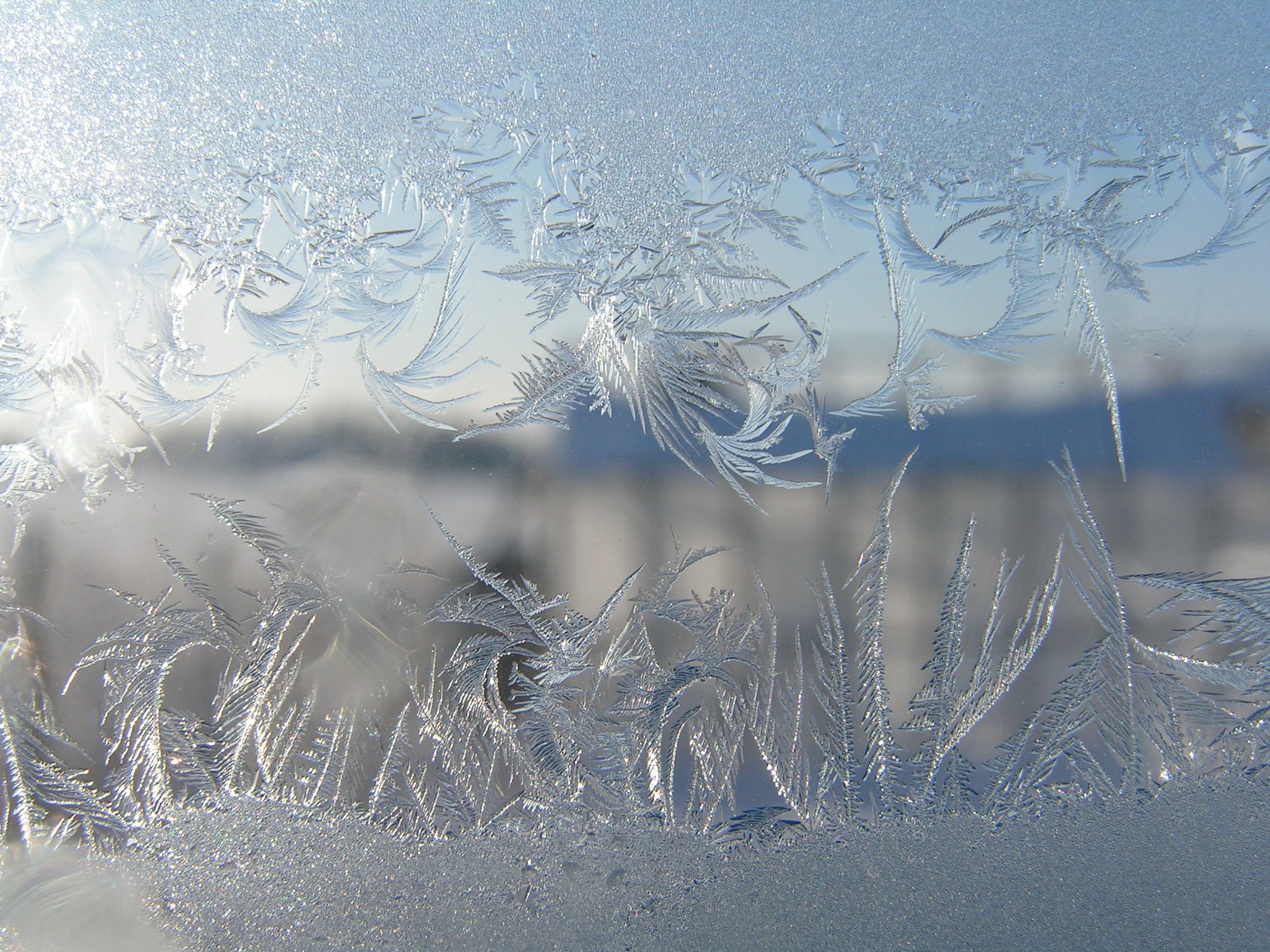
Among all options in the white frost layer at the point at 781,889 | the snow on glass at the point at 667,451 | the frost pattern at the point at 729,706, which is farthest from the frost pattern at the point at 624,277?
the white frost layer at the point at 781,889

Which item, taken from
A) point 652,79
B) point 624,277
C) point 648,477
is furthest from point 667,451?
point 652,79

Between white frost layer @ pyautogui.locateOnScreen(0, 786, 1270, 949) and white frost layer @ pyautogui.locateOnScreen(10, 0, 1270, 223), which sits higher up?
white frost layer @ pyautogui.locateOnScreen(10, 0, 1270, 223)

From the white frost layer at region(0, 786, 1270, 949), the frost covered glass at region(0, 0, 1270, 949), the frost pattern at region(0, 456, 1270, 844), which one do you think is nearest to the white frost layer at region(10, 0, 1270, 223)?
the frost covered glass at region(0, 0, 1270, 949)

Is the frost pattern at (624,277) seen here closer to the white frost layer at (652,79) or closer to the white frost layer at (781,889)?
the white frost layer at (652,79)

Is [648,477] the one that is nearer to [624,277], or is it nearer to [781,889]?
[624,277]

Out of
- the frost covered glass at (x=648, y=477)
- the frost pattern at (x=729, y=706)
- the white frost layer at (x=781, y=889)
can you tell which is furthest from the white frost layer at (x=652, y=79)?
the white frost layer at (x=781, y=889)

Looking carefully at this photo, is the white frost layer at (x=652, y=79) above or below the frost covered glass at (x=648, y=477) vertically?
above

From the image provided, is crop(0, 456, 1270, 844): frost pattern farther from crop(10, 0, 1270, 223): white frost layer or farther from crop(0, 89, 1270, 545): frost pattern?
crop(10, 0, 1270, 223): white frost layer

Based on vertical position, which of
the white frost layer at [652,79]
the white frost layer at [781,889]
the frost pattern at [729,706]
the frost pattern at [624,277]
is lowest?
the white frost layer at [781,889]
